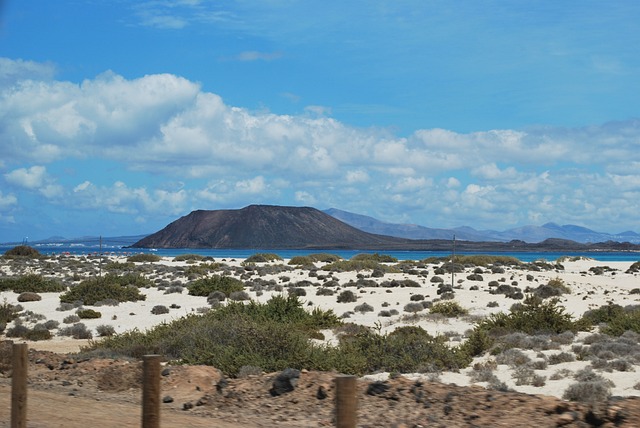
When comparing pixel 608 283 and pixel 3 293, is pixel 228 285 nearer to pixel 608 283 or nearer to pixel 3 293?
pixel 3 293

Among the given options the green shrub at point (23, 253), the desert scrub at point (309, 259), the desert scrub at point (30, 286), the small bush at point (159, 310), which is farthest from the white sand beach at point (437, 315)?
the green shrub at point (23, 253)

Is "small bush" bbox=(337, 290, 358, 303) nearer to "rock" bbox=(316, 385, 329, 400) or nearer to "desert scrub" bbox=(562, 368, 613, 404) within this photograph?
"desert scrub" bbox=(562, 368, 613, 404)

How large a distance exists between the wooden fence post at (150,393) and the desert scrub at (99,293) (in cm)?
3254

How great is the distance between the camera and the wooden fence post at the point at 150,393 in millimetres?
7590

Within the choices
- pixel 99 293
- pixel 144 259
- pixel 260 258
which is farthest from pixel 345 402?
pixel 144 259

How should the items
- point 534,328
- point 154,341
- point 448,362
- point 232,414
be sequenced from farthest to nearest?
point 534,328
point 154,341
point 448,362
point 232,414

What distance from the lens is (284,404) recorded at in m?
13.5

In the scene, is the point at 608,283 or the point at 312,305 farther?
A: the point at 608,283

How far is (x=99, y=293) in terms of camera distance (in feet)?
131

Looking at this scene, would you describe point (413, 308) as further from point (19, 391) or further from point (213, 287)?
point (19, 391)

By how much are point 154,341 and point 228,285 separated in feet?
76.9

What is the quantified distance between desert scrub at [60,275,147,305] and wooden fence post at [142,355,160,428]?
107 ft

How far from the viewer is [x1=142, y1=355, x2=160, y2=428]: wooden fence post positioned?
759 cm

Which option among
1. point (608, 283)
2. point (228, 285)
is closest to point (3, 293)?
point (228, 285)
